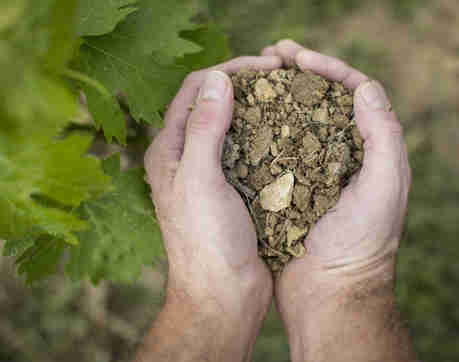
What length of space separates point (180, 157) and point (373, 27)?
8.21 ft

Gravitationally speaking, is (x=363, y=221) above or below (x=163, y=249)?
above

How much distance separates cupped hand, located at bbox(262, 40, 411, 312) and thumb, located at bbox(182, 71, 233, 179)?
18.3 inches

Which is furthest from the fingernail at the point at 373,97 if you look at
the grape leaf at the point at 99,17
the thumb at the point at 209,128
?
the grape leaf at the point at 99,17

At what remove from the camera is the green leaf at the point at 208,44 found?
6.47ft

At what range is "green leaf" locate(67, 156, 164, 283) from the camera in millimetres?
1702

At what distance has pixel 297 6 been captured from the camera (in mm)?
3344

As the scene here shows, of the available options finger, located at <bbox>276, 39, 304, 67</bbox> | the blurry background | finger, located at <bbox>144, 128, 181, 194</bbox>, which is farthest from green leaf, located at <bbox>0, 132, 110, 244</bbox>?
the blurry background

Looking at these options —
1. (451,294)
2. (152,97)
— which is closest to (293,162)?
(152,97)

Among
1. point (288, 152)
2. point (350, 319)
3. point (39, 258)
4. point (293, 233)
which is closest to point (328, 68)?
point (288, 152)

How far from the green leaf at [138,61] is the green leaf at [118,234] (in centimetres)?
26

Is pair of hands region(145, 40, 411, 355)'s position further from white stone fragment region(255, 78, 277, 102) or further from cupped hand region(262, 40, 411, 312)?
white stone fragment region(255, 78, 277, 102)

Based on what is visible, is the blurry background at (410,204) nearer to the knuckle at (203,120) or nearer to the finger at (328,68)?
the finger at (328,68)

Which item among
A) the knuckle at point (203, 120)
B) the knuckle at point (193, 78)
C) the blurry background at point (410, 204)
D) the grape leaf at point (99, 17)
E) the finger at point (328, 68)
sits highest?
the grape leaf at point (99, 17)

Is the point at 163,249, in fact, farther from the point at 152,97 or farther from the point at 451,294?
the point at 451,294
